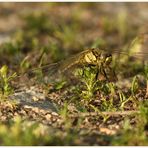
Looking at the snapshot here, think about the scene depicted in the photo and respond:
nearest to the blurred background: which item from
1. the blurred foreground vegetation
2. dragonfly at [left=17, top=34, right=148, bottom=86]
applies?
the blurred foreground vegetation

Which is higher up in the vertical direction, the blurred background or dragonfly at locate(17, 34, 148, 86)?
the blurred background

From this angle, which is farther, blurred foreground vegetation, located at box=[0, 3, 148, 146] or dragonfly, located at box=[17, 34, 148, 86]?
dragonfly, located at box=[17, 34, 148, 86]

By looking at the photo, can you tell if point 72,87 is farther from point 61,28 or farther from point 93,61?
point 61,28

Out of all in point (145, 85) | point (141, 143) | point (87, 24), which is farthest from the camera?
point (87, 24)

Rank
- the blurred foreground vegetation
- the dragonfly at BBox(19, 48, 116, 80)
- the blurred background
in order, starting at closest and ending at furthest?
the blurred foreground vegetation < the dragonfly at BBox(19, 48, 116, 80) < the blurred background

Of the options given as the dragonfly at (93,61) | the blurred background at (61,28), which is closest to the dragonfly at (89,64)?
the dragonfly at (93,61)

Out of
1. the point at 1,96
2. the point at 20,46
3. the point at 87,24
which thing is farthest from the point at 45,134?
the point at 87,24

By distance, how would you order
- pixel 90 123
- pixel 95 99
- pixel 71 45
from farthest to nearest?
1. pixel 71 45
2. pixel 95 99
3. pixel 90 123

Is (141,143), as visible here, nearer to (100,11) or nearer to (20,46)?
(20,46)

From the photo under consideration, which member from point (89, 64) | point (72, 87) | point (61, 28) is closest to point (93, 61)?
Result: point (89, 64)

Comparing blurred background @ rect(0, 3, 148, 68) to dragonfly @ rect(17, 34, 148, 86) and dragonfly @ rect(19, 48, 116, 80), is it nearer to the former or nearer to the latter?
dragonfly @ rect(17, 34, 148, 86)

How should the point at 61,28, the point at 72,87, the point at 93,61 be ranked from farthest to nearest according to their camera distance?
the point at 61,28
the point at 72,87
the point at 93,61
